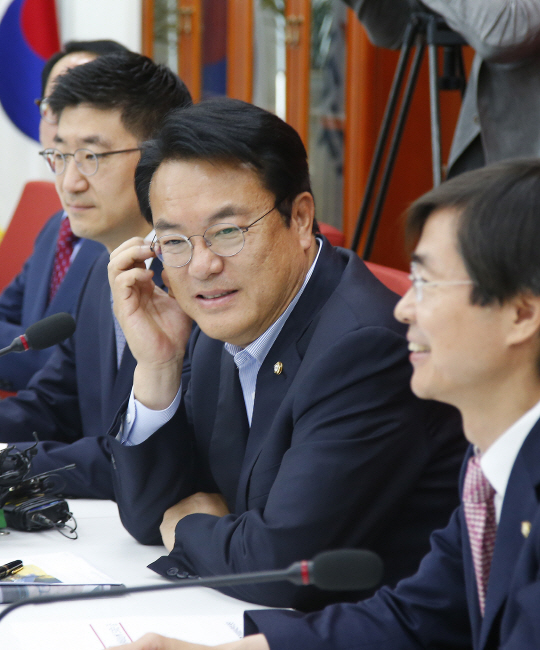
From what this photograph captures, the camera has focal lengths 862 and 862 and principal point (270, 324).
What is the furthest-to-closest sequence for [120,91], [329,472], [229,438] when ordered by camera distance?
[120,91] < [229,438] < [329,472]

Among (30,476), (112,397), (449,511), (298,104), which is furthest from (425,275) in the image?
(298,104)

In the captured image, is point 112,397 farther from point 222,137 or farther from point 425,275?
point 425,275

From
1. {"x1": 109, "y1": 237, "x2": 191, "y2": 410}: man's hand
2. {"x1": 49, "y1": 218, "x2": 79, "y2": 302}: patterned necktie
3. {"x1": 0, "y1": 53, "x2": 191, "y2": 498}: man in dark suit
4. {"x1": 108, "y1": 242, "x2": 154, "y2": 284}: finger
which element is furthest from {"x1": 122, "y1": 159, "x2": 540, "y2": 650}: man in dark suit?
{"x1": 49, "y1": 218, "x2": 79, "y2": 302}: patterned necktie

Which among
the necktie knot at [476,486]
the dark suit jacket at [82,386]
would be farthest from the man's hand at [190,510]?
the necktie knot at [476,486]

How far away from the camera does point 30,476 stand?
5.52 ft

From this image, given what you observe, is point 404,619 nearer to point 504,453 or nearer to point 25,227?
point 504,453

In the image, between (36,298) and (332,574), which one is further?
(36,298)

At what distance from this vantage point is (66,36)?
4.96 meters

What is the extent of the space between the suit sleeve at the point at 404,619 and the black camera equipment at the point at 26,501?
52cm

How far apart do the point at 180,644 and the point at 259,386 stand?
1.93 feet

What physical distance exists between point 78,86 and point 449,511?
1.44m

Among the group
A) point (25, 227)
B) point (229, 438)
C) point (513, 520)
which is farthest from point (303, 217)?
point (25, 227)

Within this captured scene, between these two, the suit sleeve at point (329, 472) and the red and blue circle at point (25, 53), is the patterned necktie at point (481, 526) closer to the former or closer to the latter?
the suit sleeve at point (329, 472)

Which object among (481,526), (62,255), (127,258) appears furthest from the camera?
(62,255)
